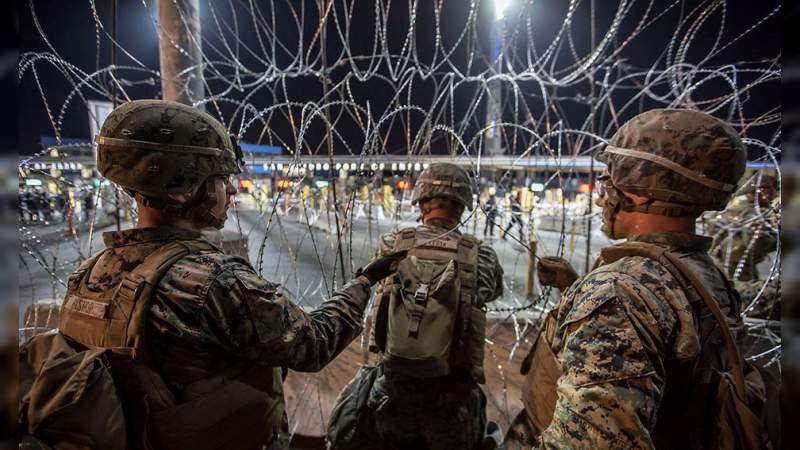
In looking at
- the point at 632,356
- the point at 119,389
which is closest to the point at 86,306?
the point at 119,389

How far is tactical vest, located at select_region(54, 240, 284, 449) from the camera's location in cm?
119

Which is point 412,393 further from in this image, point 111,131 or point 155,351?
point 111,131

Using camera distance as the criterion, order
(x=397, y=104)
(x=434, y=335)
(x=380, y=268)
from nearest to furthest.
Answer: (x=380, y=268), (x=434, y=335), (x=397, y=104)

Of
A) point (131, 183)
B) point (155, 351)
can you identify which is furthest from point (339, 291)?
point (131, 183)

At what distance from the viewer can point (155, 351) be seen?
4.09 ft

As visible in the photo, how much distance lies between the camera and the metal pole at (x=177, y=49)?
3.50 metres

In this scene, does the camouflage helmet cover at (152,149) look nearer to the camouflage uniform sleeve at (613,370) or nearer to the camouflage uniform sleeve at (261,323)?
the camouflage uniform sleeve at (261,323)

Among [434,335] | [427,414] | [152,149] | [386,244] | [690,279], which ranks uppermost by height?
[152,149]

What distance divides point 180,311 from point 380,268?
95 centimetres

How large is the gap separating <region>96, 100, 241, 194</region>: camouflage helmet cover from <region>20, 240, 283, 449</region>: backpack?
0.28 metres

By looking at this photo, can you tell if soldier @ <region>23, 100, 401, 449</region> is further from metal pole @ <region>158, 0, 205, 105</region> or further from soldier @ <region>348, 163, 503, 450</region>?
metal pole @ <region>158, 0, 205, 105</region>

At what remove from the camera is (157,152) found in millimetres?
1405

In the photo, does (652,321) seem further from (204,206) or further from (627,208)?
(204,206)

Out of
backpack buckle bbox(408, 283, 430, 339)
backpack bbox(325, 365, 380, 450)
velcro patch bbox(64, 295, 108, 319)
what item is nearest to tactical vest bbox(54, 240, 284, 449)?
velcro patch bbox(64, 295, 108, 319)
